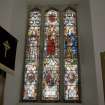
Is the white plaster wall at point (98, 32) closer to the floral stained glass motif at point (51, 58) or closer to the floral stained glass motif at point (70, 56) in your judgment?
the floral stained glass motif at point (70, 56)

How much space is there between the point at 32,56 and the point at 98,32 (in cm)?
200

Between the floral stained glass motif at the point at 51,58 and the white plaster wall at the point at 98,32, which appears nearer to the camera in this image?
the white plaster wall at the point at 98,32

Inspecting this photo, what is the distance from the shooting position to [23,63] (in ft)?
21.4

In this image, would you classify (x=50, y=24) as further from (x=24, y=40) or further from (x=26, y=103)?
(x=26, y=103)

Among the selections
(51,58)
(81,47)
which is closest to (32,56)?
(51,58)

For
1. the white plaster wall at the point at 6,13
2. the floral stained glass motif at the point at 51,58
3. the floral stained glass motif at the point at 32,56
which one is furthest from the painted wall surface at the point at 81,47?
the floral stained glass motif at the point at 51,58

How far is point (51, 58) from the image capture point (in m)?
6.61

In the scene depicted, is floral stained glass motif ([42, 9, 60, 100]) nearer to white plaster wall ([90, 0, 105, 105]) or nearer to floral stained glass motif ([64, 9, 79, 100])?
floral stained glass motif ([64, 9, 79, 100])

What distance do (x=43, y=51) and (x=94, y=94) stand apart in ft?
6.41

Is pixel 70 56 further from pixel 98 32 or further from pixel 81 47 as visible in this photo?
pixel 98 32

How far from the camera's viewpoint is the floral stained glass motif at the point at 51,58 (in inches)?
245

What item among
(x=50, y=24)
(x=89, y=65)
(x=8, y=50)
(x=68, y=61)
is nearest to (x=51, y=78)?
(x=68, y=61)

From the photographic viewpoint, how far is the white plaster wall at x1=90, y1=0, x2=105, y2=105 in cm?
525

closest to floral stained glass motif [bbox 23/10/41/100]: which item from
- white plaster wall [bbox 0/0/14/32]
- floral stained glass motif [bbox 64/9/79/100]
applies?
floral stained glass motif [bbox 64/9/79/100]
